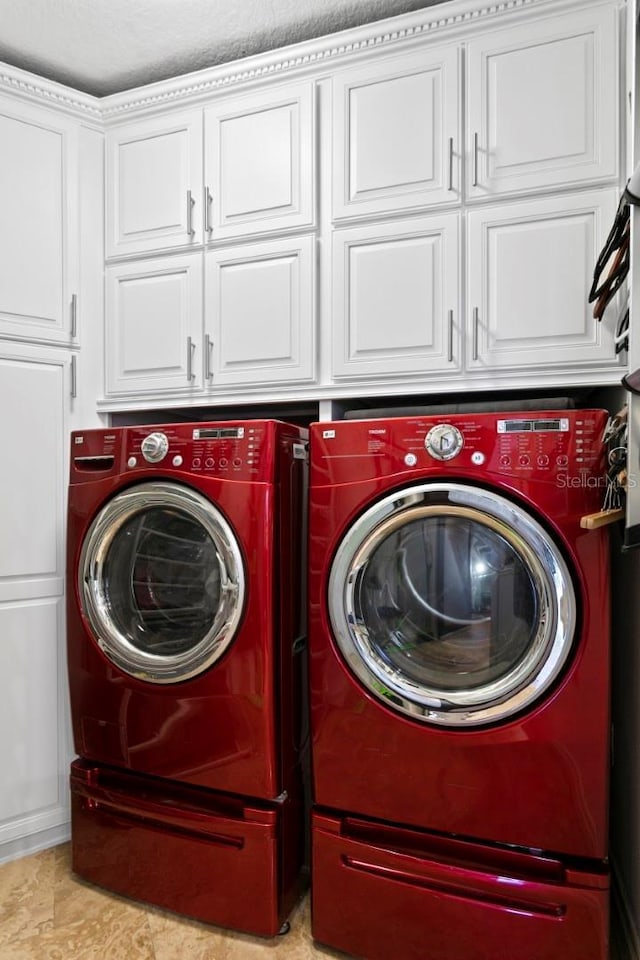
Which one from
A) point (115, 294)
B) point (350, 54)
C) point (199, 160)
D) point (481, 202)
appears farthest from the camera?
point (115, 294)

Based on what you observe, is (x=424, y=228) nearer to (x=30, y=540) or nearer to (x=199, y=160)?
(x=199, y=160)

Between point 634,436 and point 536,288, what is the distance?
605 mm

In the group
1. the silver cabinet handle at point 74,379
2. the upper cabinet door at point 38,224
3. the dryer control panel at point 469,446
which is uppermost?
the upper cabinet door at point 38,224

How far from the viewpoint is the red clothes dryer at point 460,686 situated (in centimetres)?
132

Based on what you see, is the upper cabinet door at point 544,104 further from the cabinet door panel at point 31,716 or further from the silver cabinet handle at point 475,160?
the cabinet door panel at point 31,716

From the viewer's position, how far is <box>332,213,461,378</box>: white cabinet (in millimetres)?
1676

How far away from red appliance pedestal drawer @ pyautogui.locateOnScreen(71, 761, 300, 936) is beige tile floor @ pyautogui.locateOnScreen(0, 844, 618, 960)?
42 millimetres

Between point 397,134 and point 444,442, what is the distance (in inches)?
38.4

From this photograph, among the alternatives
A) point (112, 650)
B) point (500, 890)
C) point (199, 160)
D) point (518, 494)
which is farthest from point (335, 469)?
point (199, 160)

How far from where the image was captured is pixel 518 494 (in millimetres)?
1356

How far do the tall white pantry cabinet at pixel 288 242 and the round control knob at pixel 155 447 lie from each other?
0.33 meters

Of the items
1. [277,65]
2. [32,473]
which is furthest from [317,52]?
[32,473]

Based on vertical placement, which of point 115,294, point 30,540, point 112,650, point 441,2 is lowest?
point 112,650

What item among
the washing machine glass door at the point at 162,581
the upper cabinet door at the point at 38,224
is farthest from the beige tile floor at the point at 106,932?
the upper cabinet door at the point at 38,224
